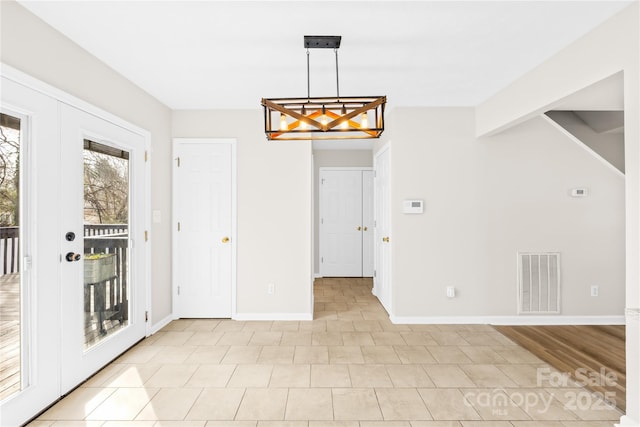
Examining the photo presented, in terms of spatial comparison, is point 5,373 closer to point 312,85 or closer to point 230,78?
point 230,78

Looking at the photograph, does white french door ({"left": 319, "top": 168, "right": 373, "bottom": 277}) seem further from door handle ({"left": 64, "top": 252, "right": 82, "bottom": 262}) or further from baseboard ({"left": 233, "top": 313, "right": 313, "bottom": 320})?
door handle ({"left": 64, "top": 252, "right": 82, "bottom": 262})

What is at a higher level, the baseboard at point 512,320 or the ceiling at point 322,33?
the ceiling at point 322,33

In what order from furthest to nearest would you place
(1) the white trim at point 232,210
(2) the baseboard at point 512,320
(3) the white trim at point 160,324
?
1. (1) the white trim at point 232,210
2. (2) the baseboard at point 512,320
3. (3) the white trim at point 160,324

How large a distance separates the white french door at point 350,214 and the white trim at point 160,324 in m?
3.32

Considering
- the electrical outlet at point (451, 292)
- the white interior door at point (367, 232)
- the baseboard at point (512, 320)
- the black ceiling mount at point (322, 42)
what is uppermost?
the black ceiling mount at point (322, 42)

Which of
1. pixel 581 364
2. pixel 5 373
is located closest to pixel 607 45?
pixel 581 364

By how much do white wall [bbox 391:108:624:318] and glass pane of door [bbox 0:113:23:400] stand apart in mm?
3273

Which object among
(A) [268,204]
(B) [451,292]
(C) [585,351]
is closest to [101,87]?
(A) [268,204]

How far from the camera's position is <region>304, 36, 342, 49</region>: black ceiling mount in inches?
93.9

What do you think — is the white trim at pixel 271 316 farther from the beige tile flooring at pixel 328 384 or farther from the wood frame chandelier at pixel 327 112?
the wood frame chandelier at pixel 327 112

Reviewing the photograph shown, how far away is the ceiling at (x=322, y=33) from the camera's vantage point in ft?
6.83

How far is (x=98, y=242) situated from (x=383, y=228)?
3.22m

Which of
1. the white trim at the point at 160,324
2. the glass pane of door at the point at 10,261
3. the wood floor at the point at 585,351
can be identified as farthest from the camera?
the white trim at the point at 160,324

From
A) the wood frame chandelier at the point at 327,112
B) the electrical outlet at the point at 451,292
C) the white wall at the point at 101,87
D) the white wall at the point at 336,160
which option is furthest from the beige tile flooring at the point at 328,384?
the white wall at the point at 336,160
